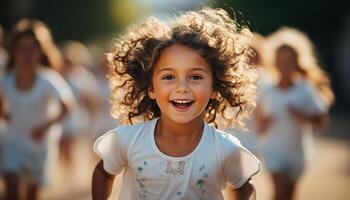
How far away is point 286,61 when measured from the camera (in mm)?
9336

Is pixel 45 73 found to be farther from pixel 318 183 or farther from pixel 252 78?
pixel 318 183

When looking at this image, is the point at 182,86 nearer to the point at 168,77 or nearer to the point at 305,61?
the point at 168,77

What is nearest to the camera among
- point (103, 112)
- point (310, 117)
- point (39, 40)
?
point (39, 40)

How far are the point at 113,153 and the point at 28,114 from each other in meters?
3.81

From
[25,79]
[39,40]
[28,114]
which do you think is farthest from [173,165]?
[39,40]

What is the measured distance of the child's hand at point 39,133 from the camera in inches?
323

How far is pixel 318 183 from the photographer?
13.0 meters

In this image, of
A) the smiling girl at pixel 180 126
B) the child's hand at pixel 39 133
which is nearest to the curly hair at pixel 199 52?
the smiling girl at pixel 180 126

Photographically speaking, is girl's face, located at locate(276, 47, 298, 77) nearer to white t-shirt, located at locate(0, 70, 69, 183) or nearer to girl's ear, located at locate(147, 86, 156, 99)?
white t-shirt, located at locate(0, 70, 69, 183)

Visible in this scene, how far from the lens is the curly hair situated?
190 inches

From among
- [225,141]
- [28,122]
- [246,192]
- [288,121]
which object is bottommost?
[246,192]

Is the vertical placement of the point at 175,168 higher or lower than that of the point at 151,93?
lower

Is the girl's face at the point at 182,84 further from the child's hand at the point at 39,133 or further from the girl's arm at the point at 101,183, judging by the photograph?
the child's hand at the point at 39,133

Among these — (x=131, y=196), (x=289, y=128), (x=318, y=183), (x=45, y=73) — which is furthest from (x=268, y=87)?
(x=131, y=196)
